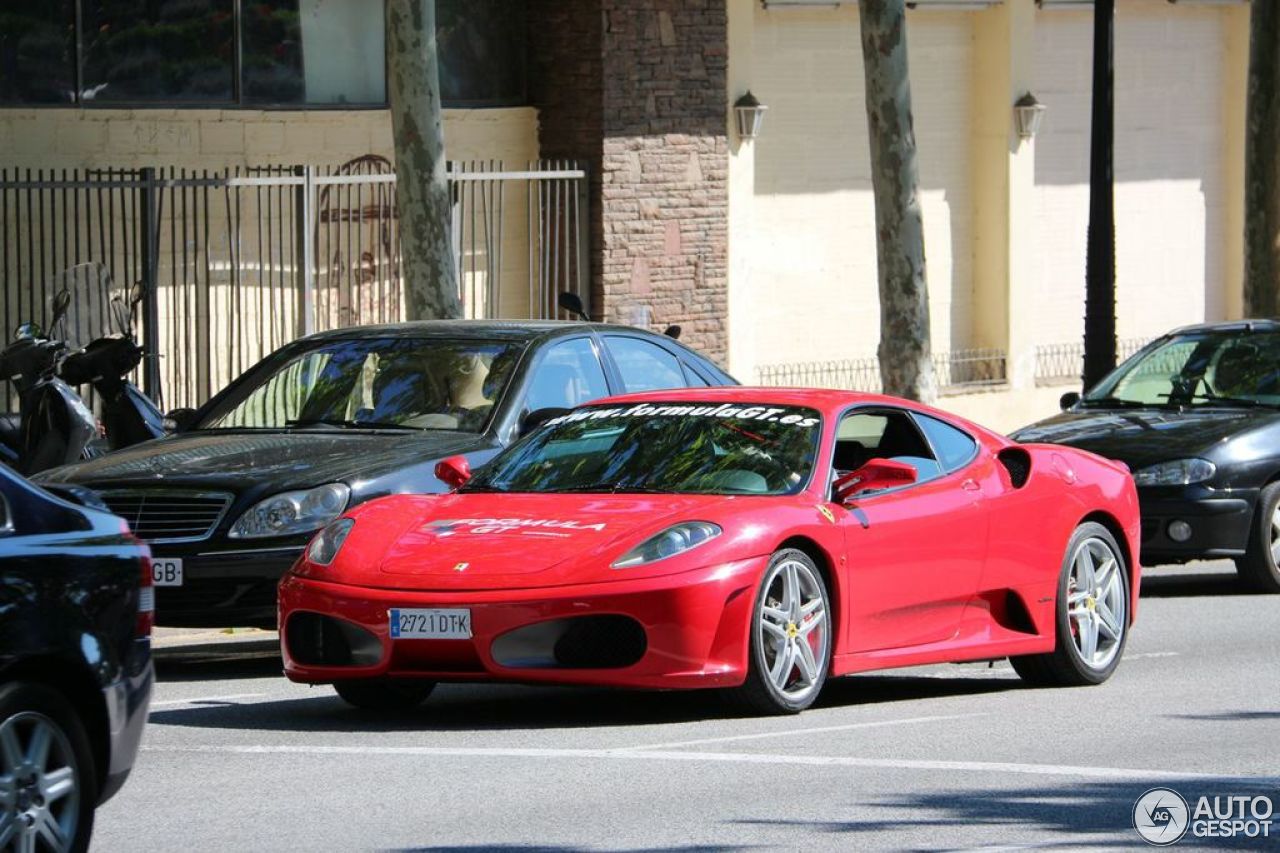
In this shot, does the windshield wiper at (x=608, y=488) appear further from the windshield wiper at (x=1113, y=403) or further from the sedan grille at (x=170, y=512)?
the windshield wiper at (x=1113, y=403)

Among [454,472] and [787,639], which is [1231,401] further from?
[787,639]

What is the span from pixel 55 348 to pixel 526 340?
3305 mm

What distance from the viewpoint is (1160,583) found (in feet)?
55.4

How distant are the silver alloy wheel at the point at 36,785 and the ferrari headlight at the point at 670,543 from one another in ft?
10.8

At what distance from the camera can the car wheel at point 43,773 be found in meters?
6.31

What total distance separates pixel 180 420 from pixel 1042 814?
22.1ft

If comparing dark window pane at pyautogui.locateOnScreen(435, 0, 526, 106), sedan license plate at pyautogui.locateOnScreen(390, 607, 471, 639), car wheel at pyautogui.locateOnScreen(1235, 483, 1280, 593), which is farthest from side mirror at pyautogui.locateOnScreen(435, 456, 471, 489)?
dark window pane at pyautogui.locateOnScreen(435, 0, 526, 106)

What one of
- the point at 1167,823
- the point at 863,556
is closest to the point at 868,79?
the point at 863,556

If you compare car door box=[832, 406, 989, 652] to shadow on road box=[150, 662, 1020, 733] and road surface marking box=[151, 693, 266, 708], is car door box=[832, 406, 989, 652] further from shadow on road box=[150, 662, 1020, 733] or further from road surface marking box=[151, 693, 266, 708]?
road surface marking box=[151, 693, 266, 708]

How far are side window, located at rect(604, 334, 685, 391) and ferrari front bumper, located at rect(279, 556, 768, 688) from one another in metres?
4.10

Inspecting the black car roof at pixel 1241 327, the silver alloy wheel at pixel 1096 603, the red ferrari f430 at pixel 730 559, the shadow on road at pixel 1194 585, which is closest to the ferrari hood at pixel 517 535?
the red ferrari f430 at pixel 730 559

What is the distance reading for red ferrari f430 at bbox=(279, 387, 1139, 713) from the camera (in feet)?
31.1

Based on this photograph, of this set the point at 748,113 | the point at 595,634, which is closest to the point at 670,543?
the point at 595,634

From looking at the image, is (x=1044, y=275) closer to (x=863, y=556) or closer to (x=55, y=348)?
(x=55, y=348)
